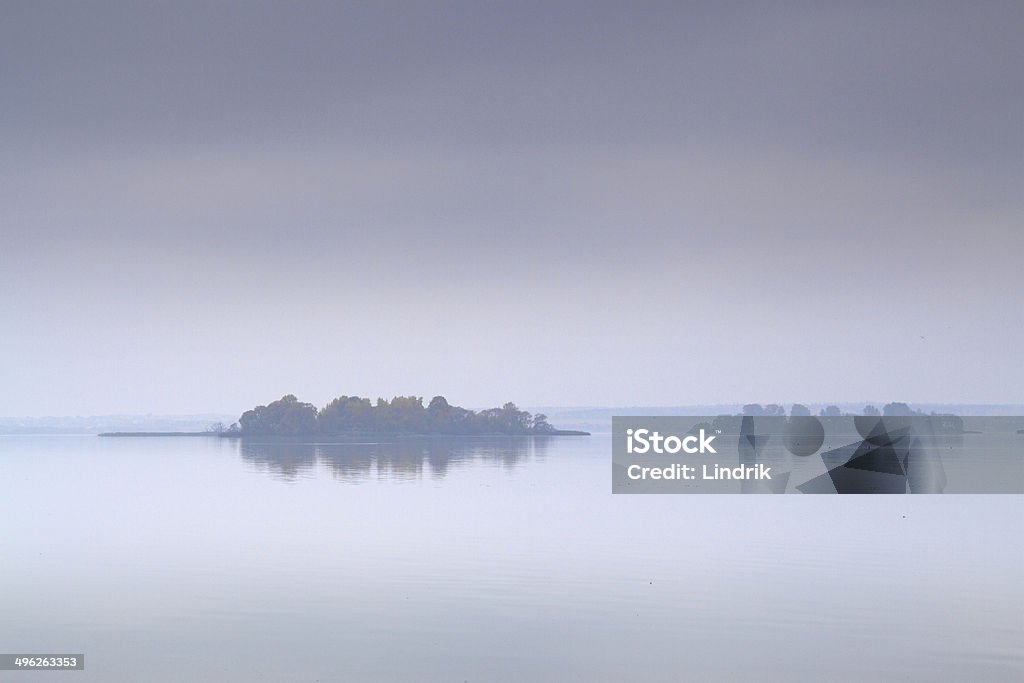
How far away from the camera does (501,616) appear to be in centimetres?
1506

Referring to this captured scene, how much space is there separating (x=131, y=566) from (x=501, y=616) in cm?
688

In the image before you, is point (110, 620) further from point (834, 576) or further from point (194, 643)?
point (834, 576)

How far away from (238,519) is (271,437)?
101 m

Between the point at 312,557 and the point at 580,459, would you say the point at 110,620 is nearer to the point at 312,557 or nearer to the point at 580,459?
the point at 312,557

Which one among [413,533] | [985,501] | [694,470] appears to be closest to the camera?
[413,533]

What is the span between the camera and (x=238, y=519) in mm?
25781

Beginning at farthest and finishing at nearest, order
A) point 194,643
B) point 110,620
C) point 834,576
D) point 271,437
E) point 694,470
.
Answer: point 271,437, point 694,470, point 834,576, point 110,620, point 194,643

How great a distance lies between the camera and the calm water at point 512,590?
1284cm

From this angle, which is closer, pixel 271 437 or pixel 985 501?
pixel 985 501

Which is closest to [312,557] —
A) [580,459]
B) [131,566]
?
[131,566]

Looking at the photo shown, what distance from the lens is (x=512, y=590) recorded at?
55.8 ft

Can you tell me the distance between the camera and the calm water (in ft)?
42.1

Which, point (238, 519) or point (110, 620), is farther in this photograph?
point (238, 519)

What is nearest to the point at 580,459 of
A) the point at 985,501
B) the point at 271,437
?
the point at 985,501
